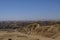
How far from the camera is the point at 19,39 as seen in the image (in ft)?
51.3

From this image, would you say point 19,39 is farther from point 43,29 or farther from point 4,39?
point 43,29

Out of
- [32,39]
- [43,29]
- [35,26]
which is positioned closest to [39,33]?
[43,29]

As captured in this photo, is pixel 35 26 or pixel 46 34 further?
pixel 35 26

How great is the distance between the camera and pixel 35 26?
2441 cm

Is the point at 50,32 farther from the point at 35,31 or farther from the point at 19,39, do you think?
the point at 19,39

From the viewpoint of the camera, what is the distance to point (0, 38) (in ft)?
54.3

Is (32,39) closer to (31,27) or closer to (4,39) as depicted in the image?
(4,39)

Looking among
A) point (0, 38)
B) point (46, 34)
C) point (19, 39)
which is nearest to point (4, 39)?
point (0, 38)

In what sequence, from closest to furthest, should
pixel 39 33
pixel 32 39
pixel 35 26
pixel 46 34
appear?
pixel 32 39 < pixel 46 34 < pixel 39 33 < pixel 35 26

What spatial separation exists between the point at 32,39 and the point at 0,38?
403 centimetres

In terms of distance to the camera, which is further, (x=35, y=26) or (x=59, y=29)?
(x=35, y=26)

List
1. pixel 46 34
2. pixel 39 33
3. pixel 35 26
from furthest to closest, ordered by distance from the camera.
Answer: pixel 35 26 → pixel 39 33 → pixel 46 34

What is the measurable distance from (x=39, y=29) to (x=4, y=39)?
8.13 meters

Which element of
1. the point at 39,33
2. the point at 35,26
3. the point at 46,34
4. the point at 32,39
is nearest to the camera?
the point at 32,39
